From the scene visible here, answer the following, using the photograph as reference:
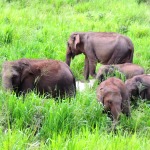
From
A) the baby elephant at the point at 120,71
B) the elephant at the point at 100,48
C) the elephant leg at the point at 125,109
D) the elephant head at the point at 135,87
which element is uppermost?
the elephant at the point at 100,48

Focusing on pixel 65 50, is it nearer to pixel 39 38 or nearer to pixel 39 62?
pixel 39 38

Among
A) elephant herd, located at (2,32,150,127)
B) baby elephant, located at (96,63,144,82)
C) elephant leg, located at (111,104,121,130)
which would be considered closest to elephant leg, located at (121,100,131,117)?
elephant herd, located at (2,32,150,127)

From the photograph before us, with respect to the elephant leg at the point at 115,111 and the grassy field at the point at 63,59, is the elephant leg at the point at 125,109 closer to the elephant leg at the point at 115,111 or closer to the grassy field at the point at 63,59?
the grassy field at the point at 63,59

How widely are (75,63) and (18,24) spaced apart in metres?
1.94

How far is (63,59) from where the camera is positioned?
7.22 meters

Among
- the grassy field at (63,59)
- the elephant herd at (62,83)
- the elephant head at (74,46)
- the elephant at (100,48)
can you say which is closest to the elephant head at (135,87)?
the elephant herd at (62,83)

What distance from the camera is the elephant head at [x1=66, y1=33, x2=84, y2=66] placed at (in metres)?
7.01

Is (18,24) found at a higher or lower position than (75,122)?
higher

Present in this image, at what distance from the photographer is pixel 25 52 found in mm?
6750

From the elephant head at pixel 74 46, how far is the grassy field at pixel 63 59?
0.19 meters

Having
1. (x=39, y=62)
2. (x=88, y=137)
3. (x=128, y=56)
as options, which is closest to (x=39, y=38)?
(x=128, y=56)

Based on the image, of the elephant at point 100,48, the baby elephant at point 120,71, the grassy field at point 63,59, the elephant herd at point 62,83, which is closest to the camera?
the grassy field at point 63,59

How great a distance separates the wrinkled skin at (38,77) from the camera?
4.62 m

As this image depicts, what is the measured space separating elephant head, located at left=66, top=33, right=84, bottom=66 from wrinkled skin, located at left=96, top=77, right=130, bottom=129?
229 cm
